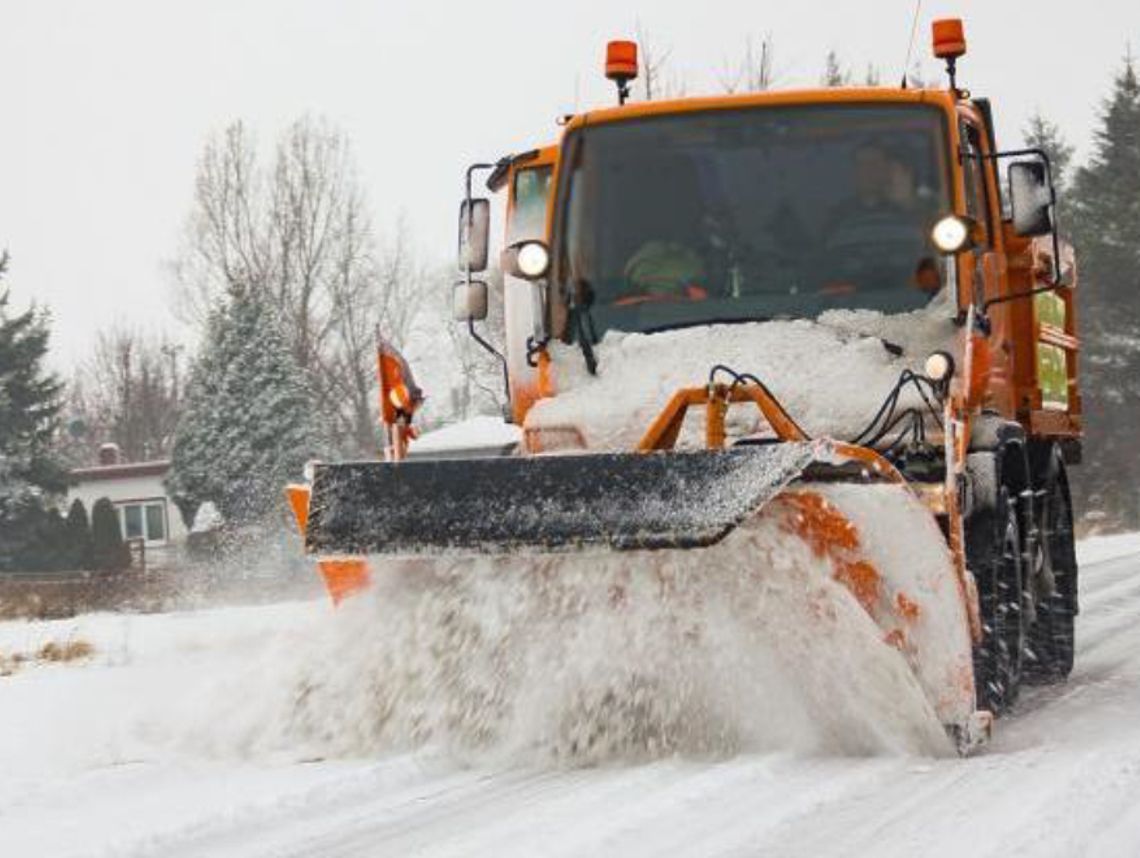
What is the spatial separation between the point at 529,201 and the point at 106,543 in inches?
1368

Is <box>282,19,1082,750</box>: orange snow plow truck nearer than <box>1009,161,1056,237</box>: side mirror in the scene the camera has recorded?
Yes

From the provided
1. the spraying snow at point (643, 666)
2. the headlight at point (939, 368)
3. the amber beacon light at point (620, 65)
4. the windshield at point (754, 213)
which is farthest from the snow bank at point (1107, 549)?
the spraying snow at point (643, 666)

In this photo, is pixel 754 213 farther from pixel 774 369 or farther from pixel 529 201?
pixel 529 201

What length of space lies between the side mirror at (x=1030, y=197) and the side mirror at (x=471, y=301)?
2371 mm

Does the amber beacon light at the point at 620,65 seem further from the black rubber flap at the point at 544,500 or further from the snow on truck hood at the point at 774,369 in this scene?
the black rubber flap at the point at 544,500

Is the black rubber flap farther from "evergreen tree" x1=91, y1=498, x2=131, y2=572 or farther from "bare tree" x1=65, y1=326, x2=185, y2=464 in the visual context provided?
"bare tree" x1=65, y1=326, x2=185, y2=464

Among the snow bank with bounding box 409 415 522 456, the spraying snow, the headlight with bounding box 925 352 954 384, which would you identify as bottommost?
the spraying snow

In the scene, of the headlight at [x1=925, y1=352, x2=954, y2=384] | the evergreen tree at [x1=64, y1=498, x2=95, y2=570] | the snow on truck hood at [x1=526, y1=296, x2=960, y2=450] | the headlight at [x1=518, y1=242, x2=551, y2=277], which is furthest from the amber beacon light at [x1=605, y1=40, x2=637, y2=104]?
the evergreen tree at [x1=64, y1=498, x2=95, y2=570]

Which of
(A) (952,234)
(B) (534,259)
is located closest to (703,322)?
(B) (534,259)

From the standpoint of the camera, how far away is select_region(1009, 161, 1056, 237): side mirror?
290 inches

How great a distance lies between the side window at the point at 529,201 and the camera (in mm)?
8398

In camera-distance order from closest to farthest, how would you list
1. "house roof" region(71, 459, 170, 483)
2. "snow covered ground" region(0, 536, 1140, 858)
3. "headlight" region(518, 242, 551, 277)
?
"snow covered ground" region(0, 536, 1140, 858)
"headlight" region(518, 242, 551, 277)
"house roof" region(71, 459, 170, 483)

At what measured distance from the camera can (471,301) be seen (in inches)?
340

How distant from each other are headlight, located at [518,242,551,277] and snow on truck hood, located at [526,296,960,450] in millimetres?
472
